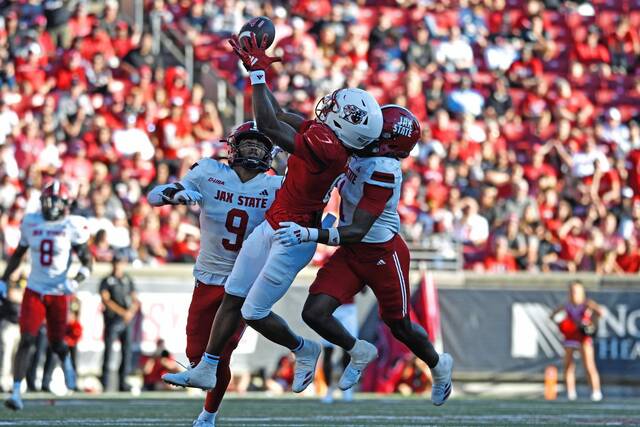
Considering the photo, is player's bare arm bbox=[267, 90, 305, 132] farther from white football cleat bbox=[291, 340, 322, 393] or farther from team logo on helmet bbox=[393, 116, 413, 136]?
white football cleat bbox=[291, 340, 322, 393]

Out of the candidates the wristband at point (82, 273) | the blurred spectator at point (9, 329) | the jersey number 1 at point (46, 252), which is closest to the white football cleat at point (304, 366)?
the jersey number 1 at point (46, 252)

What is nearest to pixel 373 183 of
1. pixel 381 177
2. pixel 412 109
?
pixel 381 177

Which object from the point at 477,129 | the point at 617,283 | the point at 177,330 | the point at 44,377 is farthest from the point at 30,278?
the point at 477,129

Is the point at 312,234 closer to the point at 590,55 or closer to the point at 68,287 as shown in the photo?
the point at 68,287

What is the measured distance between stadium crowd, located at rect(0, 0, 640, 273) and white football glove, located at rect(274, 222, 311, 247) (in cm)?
769

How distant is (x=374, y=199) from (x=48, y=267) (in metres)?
4.13

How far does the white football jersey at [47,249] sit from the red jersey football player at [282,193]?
3677 mm

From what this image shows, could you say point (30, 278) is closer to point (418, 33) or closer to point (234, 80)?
point (234, 80)

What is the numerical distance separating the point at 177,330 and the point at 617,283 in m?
5.26

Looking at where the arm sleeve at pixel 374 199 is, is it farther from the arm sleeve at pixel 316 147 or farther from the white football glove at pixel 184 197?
the white football glove at pixel 184 197

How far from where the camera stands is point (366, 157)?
757 cm

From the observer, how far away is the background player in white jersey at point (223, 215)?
7613 millimetres

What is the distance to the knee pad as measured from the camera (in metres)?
7.18

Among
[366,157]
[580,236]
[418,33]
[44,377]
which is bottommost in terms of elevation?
[44,377]
